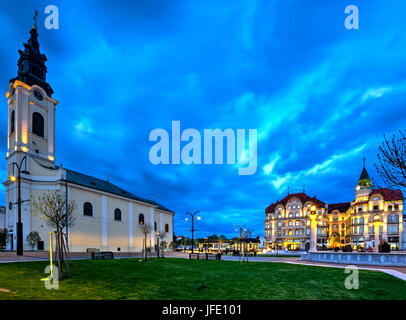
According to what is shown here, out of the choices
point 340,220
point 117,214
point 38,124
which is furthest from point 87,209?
point 340,220

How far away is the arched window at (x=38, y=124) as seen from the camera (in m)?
41.9

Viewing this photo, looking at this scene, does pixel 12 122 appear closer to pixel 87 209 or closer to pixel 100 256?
pixel 87 209

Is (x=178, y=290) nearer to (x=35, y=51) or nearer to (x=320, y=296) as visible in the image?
(x=320, y=296)

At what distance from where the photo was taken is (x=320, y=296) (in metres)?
8.66

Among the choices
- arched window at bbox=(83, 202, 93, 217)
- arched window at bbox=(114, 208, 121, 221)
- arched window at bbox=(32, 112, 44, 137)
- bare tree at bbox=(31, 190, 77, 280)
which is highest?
arched window at bbox=(32, 112, 44, 137)

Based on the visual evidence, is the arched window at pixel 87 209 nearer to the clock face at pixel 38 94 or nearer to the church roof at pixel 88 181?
the church roof at pixel 88 181

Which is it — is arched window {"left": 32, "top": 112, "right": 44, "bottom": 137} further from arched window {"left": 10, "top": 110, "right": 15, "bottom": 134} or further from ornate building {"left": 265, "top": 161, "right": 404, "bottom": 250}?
ornate building {"left": 265, "top": 161, "right": 404, "bottom": 250}

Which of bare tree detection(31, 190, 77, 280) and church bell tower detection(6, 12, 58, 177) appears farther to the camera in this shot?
church bell tower detection(6, 12, 58, 177)

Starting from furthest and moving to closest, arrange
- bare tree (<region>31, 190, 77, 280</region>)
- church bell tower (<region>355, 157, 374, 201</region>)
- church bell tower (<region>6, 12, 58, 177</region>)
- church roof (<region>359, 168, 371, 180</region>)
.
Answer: church roof (<region>359, 168, 371, 180</region>) → church bell tower (<region>355, 157, 374, 201</region>) → church bell tower (<region>6, 12, 58, 177</region>) → bare tree (<region>31, 190, 77, 280</region>)

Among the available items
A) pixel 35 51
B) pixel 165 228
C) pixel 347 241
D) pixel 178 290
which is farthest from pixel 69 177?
pixel 347 241

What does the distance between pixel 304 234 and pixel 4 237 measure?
240ft

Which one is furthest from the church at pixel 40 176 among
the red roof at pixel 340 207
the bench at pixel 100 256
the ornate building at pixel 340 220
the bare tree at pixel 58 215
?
the red roof at pixel 340 207

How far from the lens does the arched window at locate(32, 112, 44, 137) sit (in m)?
41.9

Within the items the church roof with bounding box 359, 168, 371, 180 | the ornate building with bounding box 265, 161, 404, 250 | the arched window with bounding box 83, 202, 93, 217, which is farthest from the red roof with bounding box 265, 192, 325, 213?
the arched window with bounding box 83, 202, 93, 217
